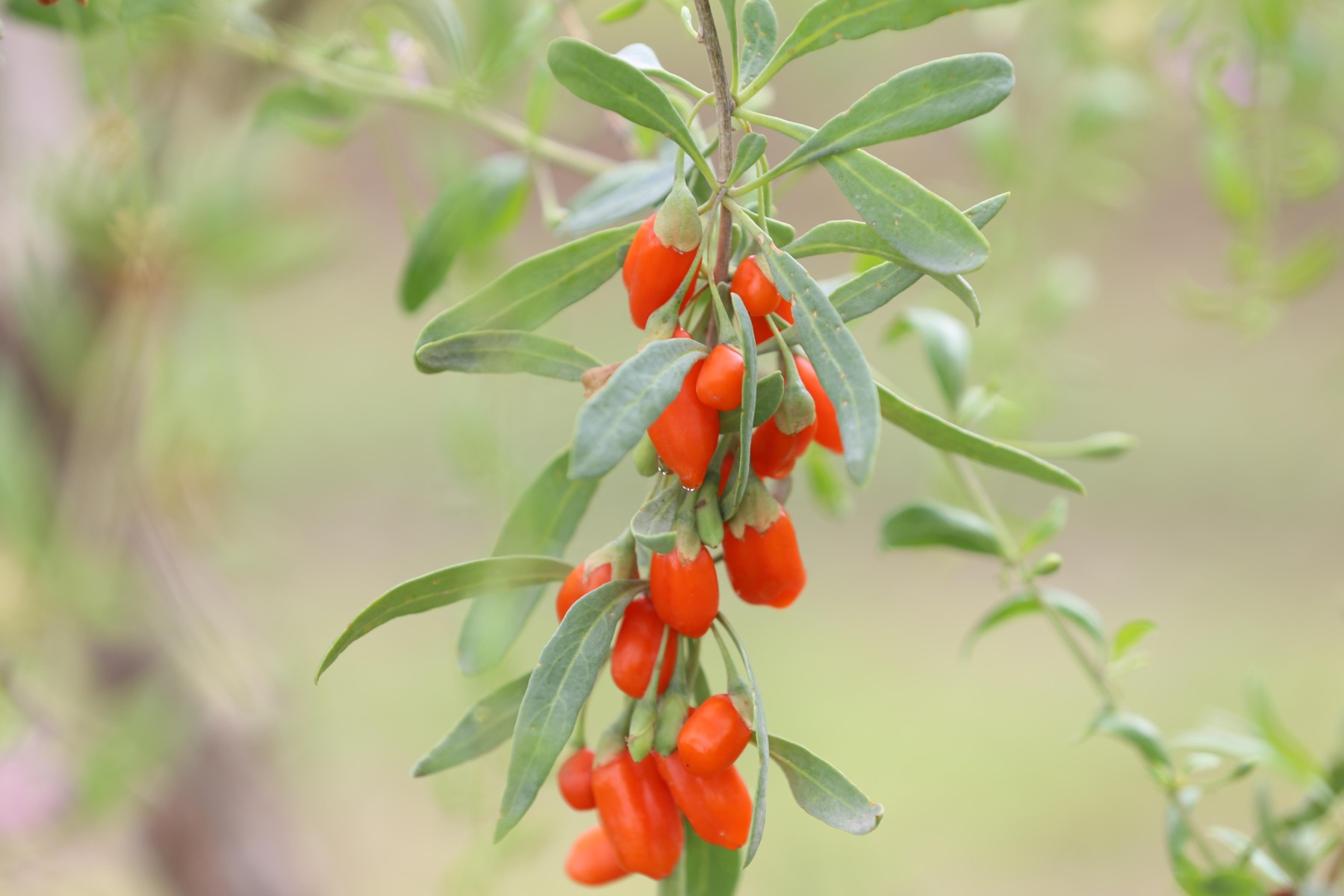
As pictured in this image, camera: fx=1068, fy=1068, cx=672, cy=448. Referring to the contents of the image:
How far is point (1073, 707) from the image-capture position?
4.92 feet

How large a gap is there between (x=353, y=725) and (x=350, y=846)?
0.50 ft

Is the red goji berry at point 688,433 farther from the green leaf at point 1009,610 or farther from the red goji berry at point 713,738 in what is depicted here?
the green leaf at point 1009,610

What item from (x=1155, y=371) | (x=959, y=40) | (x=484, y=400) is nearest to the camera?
(x=484, y=400)

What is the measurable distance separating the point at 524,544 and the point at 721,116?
0.12 metres

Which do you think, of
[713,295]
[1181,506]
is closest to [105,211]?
[713,295]

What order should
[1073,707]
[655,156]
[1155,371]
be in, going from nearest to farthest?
[655,156] → [1073,707] → [1155,371]

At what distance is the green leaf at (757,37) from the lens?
0.20 m

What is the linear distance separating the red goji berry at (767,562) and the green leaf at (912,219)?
0.18 feet

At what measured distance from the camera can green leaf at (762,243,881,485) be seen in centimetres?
17

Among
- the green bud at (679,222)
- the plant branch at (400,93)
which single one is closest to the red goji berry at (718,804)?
the green bud at (679,222)

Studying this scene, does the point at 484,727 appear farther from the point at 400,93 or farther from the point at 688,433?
the point at 400,93

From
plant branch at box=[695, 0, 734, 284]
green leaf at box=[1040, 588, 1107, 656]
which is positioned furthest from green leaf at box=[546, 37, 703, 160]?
green leaf at box=[1040, 588, 1107, 656]

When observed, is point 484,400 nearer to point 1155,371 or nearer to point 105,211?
point 105,211

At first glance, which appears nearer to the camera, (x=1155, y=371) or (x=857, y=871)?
(x=857, y=871)
